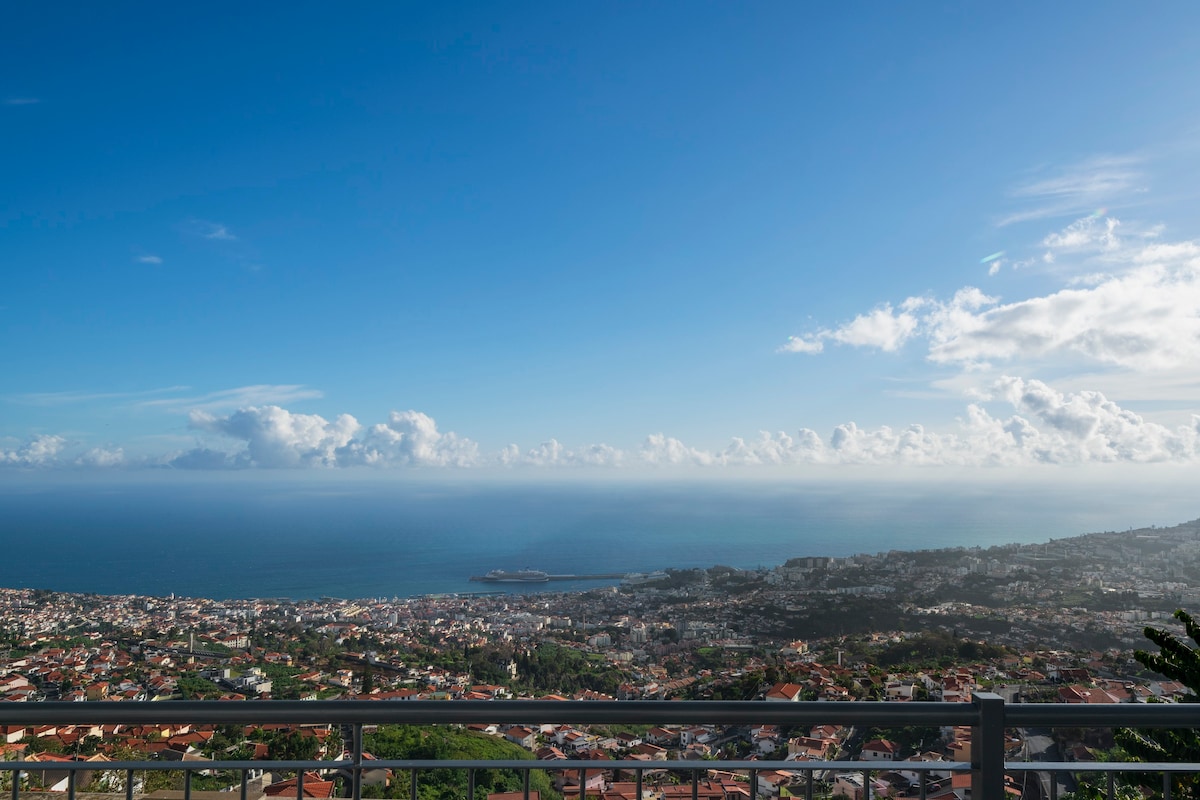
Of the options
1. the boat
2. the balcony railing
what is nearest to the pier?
the boat

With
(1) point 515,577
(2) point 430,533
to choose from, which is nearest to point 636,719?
(1) point 515,577

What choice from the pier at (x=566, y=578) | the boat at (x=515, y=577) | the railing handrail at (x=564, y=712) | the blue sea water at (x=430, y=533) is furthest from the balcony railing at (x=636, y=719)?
the boat at (x=515, y=577)

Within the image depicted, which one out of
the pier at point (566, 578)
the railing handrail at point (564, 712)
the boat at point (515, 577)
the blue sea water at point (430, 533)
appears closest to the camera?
the railing handrail at point (564, 712)

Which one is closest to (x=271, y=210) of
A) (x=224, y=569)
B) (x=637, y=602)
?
(x=637, y=602)

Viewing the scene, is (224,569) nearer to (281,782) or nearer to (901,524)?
(281,782)

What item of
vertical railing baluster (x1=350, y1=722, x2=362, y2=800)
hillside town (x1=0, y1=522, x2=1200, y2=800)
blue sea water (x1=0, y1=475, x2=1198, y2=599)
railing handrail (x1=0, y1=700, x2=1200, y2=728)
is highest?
railing handrail (x1=0, y1=700, x2=1200, y2=728)

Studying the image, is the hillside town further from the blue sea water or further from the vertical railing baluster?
the blue sea water

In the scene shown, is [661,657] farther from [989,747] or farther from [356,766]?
[356,766]

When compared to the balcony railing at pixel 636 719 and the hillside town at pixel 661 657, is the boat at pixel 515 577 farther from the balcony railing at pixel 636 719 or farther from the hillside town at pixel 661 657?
the balcony railing at pixel 636 719
